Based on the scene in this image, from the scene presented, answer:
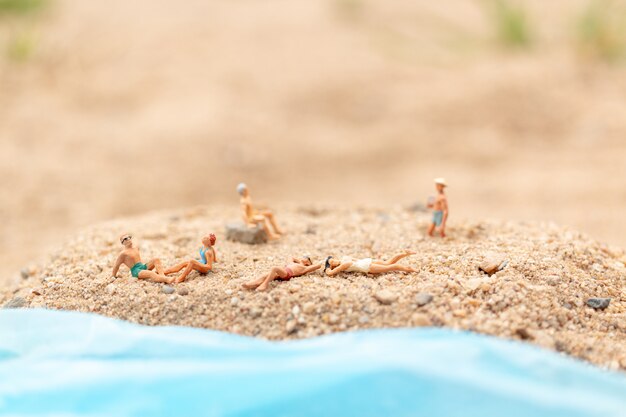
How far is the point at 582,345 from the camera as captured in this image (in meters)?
2.15

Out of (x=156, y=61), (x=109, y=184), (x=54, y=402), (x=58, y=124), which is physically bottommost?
(x=54, y=402)

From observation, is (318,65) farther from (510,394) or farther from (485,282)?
(510,394)

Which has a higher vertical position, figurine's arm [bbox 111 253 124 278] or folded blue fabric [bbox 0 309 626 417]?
figurine's arm [bbox 111 253 124 278]

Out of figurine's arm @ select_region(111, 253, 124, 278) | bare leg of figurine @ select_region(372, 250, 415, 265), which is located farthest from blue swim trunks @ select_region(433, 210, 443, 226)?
figurine's arm @ select_region(111, 253, 124, 278)

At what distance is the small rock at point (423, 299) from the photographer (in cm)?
224

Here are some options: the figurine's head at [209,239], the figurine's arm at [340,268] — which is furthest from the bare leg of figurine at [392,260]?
the figurine's head at [209,239]

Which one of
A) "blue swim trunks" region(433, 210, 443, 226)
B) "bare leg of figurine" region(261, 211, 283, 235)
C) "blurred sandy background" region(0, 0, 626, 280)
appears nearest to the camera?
"blue swim trunks" region(433, 210, 443, 226)

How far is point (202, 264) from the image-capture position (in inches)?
98.7

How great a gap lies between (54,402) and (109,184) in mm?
3203

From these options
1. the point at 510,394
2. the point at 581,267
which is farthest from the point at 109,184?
the point at 510,394

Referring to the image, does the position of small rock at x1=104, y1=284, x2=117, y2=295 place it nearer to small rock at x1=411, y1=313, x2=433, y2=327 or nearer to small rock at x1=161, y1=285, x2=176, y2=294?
small rock at x1=161, y1=285, x2=176, y2=294

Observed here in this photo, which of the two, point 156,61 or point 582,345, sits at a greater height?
point 156,61

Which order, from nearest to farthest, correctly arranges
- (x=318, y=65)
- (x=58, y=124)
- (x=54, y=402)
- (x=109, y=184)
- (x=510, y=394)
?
(x=510, y=394) → (x=54, y=402) → (x=109, y=184) → (x=58, y=124) → (x=318, y=65)

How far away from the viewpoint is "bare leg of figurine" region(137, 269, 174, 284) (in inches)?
96.6
